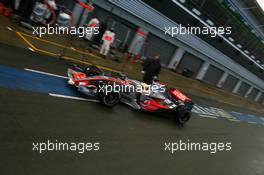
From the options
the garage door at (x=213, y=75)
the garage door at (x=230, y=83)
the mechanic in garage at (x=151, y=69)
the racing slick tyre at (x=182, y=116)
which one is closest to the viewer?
the racing slick tyre at (x=182, y=116)

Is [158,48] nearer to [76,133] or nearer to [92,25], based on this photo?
[92,25]

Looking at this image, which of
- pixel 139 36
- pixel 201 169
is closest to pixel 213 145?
pixel 201 169

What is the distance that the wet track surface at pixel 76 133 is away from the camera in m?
5.65

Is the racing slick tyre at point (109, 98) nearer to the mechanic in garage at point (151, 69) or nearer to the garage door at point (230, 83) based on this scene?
the mechanic in garage at point (151, 69)

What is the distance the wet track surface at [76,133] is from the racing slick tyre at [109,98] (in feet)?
0.73

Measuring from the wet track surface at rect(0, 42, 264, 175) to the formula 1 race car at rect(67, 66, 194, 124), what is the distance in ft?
1.15

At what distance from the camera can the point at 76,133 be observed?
23.2 feet

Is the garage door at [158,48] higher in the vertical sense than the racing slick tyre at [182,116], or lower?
higher

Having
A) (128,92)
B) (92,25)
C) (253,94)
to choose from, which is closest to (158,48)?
(92,25)

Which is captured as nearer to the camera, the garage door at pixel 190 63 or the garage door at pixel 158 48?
the garage door at pixel 158 48

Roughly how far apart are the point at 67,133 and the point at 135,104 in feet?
13.8

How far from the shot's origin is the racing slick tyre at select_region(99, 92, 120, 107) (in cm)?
942

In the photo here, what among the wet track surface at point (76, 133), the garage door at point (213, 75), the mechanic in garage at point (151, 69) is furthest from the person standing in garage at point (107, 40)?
the garage door at point (213, 75)

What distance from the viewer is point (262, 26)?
36.0m
